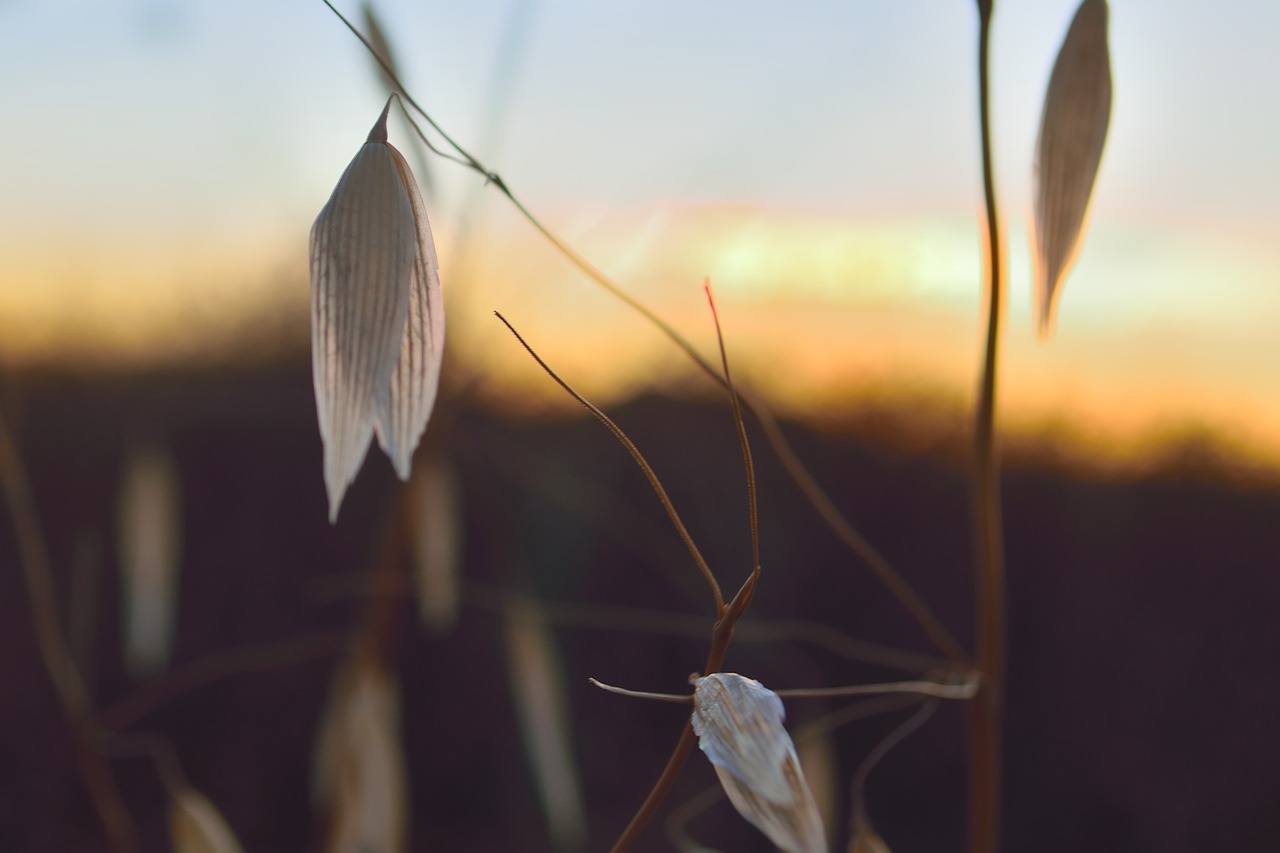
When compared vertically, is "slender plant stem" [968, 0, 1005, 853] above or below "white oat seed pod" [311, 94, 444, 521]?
below

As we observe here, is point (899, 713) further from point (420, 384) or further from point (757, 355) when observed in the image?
point (420, 384)

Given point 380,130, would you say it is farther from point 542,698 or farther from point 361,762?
point 542,698

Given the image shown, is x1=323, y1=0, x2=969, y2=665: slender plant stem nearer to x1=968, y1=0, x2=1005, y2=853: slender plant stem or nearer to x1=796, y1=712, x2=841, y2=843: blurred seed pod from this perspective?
Answer: x1=968, y1=0, x2=1005, y2=853: slender plant stem

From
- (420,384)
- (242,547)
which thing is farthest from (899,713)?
(420,384)

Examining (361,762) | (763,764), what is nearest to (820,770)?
(361,762)

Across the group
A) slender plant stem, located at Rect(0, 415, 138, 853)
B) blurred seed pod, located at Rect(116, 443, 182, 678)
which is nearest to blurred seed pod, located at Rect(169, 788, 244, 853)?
slender plant stem, located at Rect(0, 415, 138, 853)

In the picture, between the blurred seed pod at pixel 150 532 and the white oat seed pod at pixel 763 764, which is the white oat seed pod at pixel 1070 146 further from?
the blurred seed pod at pixel 150 532
